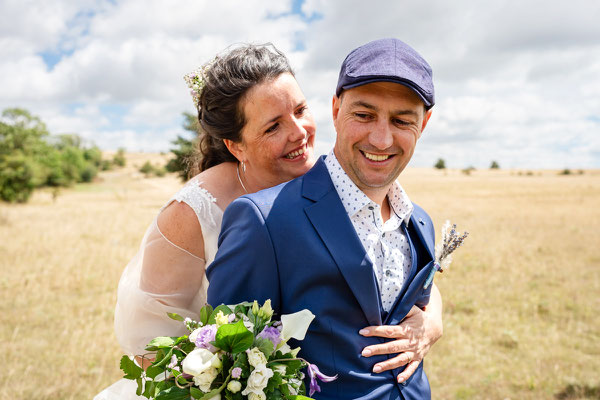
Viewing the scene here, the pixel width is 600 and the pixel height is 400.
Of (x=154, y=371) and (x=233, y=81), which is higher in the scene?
(x=233, y=81)

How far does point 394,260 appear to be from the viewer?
98.6 inches

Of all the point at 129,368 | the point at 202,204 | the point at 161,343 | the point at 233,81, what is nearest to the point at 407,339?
the point at 161,343

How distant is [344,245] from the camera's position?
7.28ft

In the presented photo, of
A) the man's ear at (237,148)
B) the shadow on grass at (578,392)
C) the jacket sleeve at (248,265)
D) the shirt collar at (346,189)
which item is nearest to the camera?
the jacket sleeve at (248,265)

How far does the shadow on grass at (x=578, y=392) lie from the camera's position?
590cm

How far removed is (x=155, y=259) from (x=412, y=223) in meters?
1.66

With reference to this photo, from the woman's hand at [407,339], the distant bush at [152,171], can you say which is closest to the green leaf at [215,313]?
the woman's hand at [407,339]

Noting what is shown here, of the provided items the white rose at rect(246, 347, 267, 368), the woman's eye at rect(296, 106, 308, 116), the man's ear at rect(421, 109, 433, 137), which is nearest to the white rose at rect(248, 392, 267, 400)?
the white rose at rect(246, 347, 267, 368)

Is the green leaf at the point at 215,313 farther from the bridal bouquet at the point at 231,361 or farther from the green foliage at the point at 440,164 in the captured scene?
the green foliage at the point at 440,164

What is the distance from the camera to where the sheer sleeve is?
2984 millimetres

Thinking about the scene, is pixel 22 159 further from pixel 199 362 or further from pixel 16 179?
pixel 199 362

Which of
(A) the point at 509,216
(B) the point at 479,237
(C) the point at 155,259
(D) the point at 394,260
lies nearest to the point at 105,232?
(B) the point at 479,237

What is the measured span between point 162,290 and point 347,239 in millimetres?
1441

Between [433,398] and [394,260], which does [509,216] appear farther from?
[394,260]
